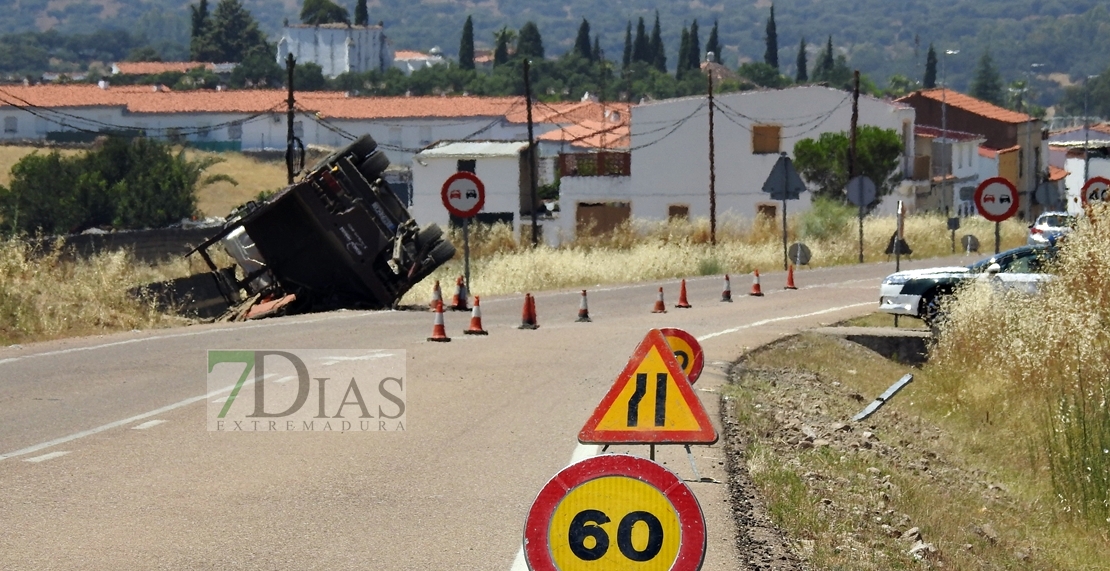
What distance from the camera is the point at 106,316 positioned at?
70.5ft

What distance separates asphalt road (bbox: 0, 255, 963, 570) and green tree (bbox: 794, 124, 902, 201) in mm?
41490

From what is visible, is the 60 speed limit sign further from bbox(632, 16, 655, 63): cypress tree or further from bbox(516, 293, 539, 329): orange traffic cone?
bbox(632, 16, 655, 63): cypress tree

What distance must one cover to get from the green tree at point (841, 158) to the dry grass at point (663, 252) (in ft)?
13.4

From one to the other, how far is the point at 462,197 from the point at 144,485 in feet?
54.4

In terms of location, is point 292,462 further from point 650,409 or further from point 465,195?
point 465,195

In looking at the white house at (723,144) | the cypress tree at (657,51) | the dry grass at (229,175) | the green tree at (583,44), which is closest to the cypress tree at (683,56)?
the cypress tree at (657,51)

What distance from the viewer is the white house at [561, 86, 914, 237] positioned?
6481 centimetres

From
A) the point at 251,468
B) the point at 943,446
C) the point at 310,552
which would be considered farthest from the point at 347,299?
the point at 310,552

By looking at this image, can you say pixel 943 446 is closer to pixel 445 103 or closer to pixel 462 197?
pixel 462 197

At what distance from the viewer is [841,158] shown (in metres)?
58.1

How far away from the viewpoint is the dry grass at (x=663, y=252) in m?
34.4

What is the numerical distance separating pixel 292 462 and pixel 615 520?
420 centimetres

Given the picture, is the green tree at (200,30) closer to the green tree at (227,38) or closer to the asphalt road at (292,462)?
the green tree at (227,38)

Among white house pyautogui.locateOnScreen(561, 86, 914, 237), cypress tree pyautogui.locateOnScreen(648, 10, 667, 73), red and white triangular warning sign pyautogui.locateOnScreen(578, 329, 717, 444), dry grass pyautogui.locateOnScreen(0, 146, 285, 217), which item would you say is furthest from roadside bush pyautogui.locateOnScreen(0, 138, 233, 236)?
cypress tree pyautogui.locateOnScreen(648, 10, 667, 73)
